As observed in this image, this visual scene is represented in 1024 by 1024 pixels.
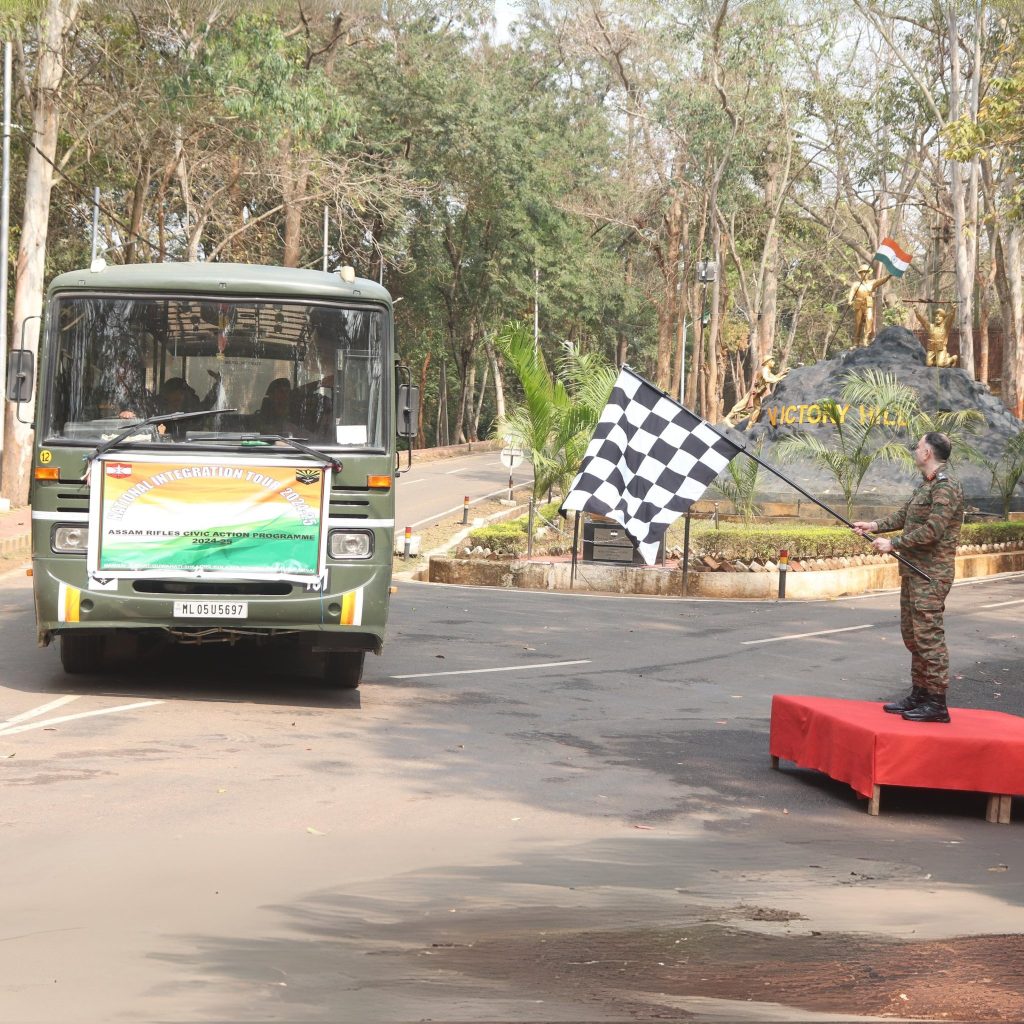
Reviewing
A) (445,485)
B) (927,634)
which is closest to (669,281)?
(445,485)

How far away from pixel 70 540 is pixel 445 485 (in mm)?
34068

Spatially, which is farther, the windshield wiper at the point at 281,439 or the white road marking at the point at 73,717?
the windshield wiper at the point at 281,439

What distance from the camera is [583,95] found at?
6391 cm

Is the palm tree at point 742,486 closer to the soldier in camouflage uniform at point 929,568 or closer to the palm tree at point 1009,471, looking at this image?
the palm tree at point 1009,471

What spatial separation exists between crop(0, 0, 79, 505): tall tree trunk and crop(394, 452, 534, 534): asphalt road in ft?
25.8

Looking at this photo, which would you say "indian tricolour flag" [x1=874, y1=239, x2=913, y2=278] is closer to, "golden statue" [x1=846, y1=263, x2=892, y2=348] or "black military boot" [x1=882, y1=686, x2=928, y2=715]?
"golden statue" [x1=846, y1=263, x2=892, y2=348]

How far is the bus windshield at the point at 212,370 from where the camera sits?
33.7ft

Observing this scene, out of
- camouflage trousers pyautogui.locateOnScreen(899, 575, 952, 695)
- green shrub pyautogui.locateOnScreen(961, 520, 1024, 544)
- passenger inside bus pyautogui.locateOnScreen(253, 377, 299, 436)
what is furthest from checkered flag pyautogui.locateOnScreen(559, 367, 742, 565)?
green shrub pyautogui.locateOnScreen(961, 520, 1024, 544)

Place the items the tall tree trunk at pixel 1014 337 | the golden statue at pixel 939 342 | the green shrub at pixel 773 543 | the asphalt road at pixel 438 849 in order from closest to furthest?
the asphalt road at pixel 438 849 → the green shrub at pixel 773 543 → the golden statue at pixel 939 342 → the tall tree trunk at pixel 1014 337

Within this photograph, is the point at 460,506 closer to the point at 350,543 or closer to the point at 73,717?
the point at 350,543

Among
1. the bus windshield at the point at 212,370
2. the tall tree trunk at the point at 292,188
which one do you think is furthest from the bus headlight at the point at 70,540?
the tall tree trunk at the point at 292,188

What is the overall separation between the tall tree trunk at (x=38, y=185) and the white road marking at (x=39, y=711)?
64.5ft

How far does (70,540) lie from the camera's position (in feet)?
33.3

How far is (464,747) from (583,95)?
57.9 metres
